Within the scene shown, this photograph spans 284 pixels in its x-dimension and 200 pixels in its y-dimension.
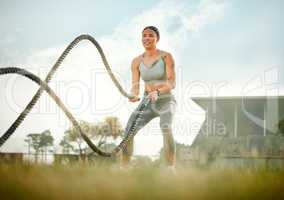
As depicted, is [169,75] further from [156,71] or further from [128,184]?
[128,184]

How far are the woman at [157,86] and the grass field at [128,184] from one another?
437 mm

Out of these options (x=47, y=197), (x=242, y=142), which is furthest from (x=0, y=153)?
(x=242, y=142)

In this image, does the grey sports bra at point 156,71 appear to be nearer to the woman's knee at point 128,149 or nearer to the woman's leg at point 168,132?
the woman's leg at point 168,132

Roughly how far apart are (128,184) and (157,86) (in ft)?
3.66

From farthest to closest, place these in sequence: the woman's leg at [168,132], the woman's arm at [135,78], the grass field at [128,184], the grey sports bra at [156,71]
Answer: the woman's arm at [135,78] → the grey sports bra at [156,71] → the woman's leg at [168,132] → the grass field at [128,184]

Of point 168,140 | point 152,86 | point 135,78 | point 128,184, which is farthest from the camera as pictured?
point 135,78

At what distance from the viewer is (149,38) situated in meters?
3.38

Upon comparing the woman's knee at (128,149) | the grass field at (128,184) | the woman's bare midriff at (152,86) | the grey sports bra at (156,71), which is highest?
the grey sports bra at (156,71)

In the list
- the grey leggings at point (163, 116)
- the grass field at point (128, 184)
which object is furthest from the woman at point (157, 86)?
the grass field at point (128, 184)

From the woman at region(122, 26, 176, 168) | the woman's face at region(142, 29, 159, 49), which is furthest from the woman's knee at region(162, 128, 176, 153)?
the woman's face at region(142, 29, 159, 49)

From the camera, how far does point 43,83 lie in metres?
2.86

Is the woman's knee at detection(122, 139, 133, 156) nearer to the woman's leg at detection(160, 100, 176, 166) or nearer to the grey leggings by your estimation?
→ the grey leggings

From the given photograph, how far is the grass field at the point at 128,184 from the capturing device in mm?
2150

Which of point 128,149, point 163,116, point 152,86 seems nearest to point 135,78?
point 152,86
